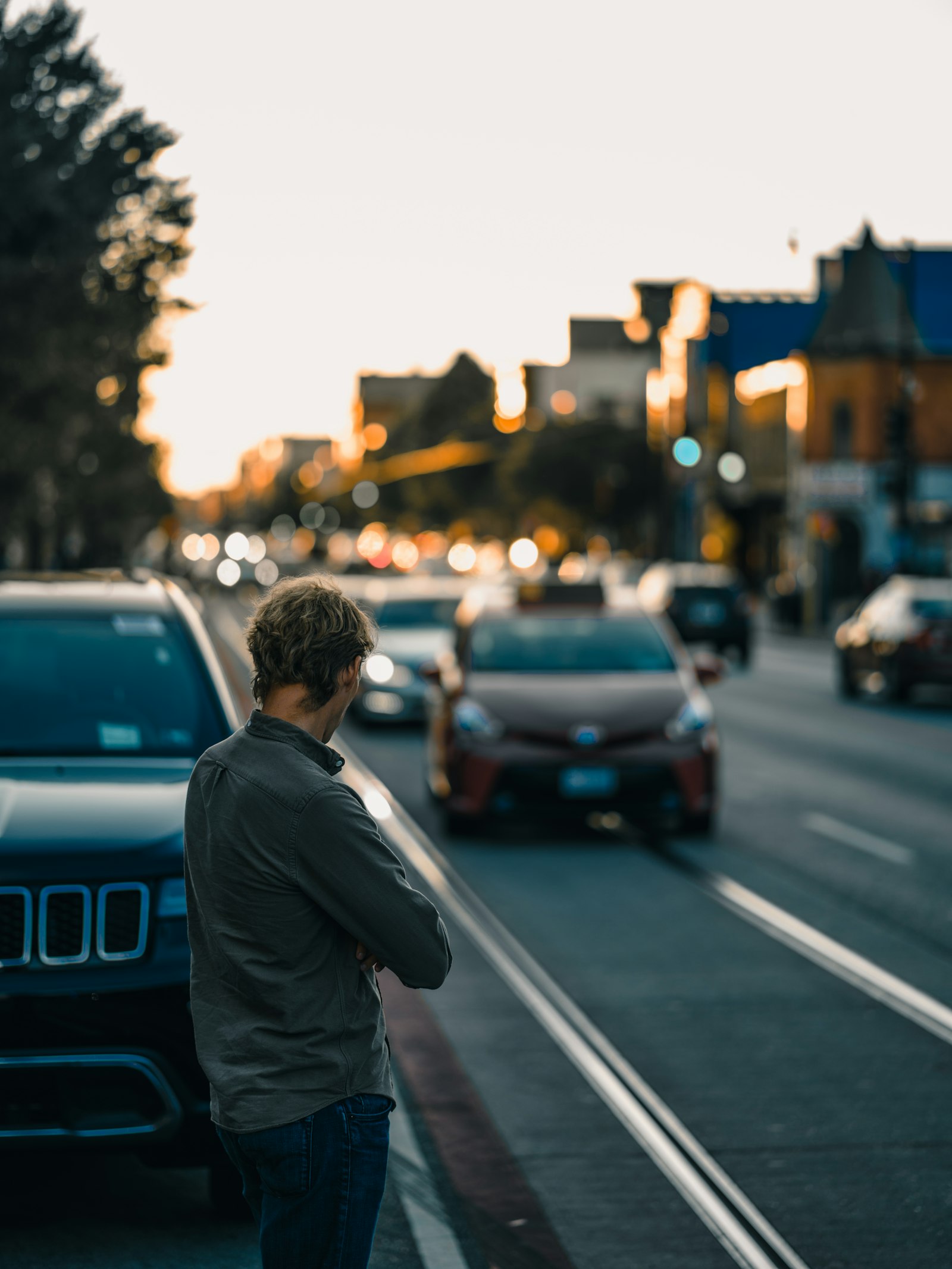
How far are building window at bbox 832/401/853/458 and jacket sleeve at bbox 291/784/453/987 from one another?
173 ft

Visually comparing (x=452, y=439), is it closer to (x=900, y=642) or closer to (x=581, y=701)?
(x=900, y=642)

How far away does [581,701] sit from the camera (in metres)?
11.9

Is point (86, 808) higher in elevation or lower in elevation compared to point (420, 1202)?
higher

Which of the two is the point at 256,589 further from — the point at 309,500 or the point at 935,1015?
the point at 309,500

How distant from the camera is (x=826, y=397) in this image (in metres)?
54.9

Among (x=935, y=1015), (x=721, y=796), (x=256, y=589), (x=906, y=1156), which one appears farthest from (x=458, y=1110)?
(x=256, y=589)

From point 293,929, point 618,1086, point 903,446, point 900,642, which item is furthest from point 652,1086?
point 903,446

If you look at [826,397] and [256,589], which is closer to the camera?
[826,397]

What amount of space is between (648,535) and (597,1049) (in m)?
74.6

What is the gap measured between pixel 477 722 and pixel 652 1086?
5626 millimetres

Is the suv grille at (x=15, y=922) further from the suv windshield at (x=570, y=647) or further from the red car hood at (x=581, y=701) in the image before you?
the suv windshield at (x=570, y=647)

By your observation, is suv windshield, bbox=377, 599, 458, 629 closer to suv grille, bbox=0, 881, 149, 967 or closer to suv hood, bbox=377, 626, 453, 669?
suv hood, bbox=377, 626, 453, 669

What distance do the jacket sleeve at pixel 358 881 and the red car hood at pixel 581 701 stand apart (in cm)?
877

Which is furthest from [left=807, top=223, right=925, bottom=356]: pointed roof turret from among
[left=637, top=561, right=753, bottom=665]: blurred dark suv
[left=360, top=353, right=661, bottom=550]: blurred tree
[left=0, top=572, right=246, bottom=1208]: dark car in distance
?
[left=0, top=572, right=246, bottom=1208]: dark car in distance
